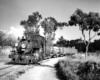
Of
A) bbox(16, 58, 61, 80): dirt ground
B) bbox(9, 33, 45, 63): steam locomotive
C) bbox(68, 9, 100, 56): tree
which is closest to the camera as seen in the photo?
bbox(16, 58, 61, 80): dirt ground

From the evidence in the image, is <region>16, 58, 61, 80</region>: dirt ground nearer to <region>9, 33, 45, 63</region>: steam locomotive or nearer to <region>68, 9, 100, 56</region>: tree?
<region>9, 33, 45, 63</region>: steam locomotive

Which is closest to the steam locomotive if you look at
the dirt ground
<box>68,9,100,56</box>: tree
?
the dirt ground

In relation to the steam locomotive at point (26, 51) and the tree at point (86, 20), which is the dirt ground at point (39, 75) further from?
Answer: the tree at point (86, 20)

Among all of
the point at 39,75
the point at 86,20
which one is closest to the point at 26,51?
the point at 39,75

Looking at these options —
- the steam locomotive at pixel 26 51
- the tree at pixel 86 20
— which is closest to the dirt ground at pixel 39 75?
the steam locomotive at pixel 26 51

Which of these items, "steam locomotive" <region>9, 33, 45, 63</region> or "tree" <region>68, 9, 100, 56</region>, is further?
"tree" <region>68, 9, 100, 56</region>

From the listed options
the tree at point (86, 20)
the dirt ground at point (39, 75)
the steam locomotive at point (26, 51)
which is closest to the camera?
the dirt ground at point (39, 75)

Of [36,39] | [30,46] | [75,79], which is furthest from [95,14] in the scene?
[75,79]

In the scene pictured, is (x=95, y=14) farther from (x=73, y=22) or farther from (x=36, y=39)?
(x=36, y=39)

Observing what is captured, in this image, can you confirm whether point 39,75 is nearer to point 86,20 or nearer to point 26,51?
point 26,51

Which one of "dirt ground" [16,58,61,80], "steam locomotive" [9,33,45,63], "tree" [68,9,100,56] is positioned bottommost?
"dirt ground" [16,58,61,80]

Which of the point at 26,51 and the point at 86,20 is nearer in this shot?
the point at 26,51

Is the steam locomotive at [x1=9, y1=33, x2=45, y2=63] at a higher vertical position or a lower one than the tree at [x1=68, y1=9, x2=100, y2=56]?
lower

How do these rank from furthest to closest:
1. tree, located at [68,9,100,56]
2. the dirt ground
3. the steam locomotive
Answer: tree, located at [68,9,100,56] → the steam locomotive → the dirt ground
